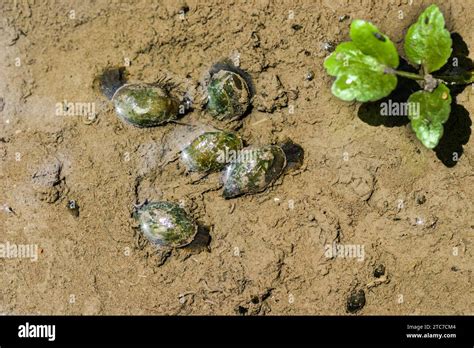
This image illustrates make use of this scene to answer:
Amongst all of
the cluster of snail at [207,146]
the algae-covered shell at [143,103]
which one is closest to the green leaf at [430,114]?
the cluster of snail at [207,146]

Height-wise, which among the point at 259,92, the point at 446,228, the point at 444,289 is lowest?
the point at 444,289

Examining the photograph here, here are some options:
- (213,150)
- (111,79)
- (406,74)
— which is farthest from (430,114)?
(111,79)

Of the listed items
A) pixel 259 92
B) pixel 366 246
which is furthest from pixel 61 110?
pixel 366 246

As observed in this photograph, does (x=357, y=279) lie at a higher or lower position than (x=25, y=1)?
lower

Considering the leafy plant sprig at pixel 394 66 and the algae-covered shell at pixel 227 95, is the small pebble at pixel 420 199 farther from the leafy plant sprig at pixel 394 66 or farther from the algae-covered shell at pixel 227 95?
the algae-covered shell at pixel 227 95

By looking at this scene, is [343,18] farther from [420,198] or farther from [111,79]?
[111,79]

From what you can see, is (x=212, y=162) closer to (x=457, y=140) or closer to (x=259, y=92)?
(x=259, y=92)

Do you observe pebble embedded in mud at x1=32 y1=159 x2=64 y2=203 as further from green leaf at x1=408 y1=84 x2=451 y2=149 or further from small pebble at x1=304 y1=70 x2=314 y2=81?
green leaf at x1=408 y1=84 x2=451 y2=149
